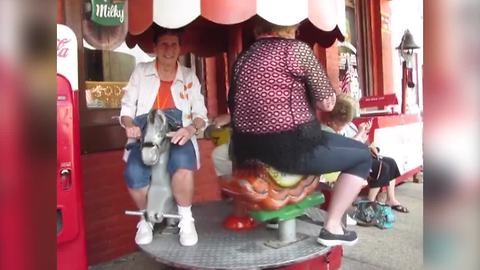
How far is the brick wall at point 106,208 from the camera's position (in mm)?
3531

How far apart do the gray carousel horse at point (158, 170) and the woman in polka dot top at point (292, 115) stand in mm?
468

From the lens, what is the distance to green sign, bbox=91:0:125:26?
142 inches

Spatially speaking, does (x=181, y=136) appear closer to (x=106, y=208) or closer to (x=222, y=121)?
(x=222, y=121)

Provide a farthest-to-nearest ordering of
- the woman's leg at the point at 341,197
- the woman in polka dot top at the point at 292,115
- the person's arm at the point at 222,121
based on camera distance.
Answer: the person's arm at the point at 222,121 < the woman's leg at the point at 341,197 < the woman in polka dot top at the point at 292,115

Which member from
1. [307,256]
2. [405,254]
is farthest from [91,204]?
[405,254]

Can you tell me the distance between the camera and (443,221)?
611mm

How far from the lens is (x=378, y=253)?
380 centimetres

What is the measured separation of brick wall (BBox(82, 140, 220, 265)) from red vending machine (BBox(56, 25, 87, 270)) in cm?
89

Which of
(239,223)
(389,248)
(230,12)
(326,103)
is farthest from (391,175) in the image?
(230,12)

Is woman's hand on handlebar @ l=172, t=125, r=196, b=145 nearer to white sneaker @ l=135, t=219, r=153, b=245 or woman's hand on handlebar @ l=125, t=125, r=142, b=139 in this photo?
woman's hand on handlebar @ l=125, t=125, r=142, b=139

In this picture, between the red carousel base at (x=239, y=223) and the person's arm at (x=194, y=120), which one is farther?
the red carousel base at (x=239, y=223)

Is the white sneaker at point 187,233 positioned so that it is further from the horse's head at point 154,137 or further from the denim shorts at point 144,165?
the horse's head at point 154,137

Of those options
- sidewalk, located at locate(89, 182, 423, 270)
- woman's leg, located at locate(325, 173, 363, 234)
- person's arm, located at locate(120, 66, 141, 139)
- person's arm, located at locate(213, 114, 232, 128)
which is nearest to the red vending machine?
person's arm, located at locate(120, 66, 141, 139)

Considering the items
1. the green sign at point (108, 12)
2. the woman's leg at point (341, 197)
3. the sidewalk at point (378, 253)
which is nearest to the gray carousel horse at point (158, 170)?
the sidewalk at point (378, 253)
